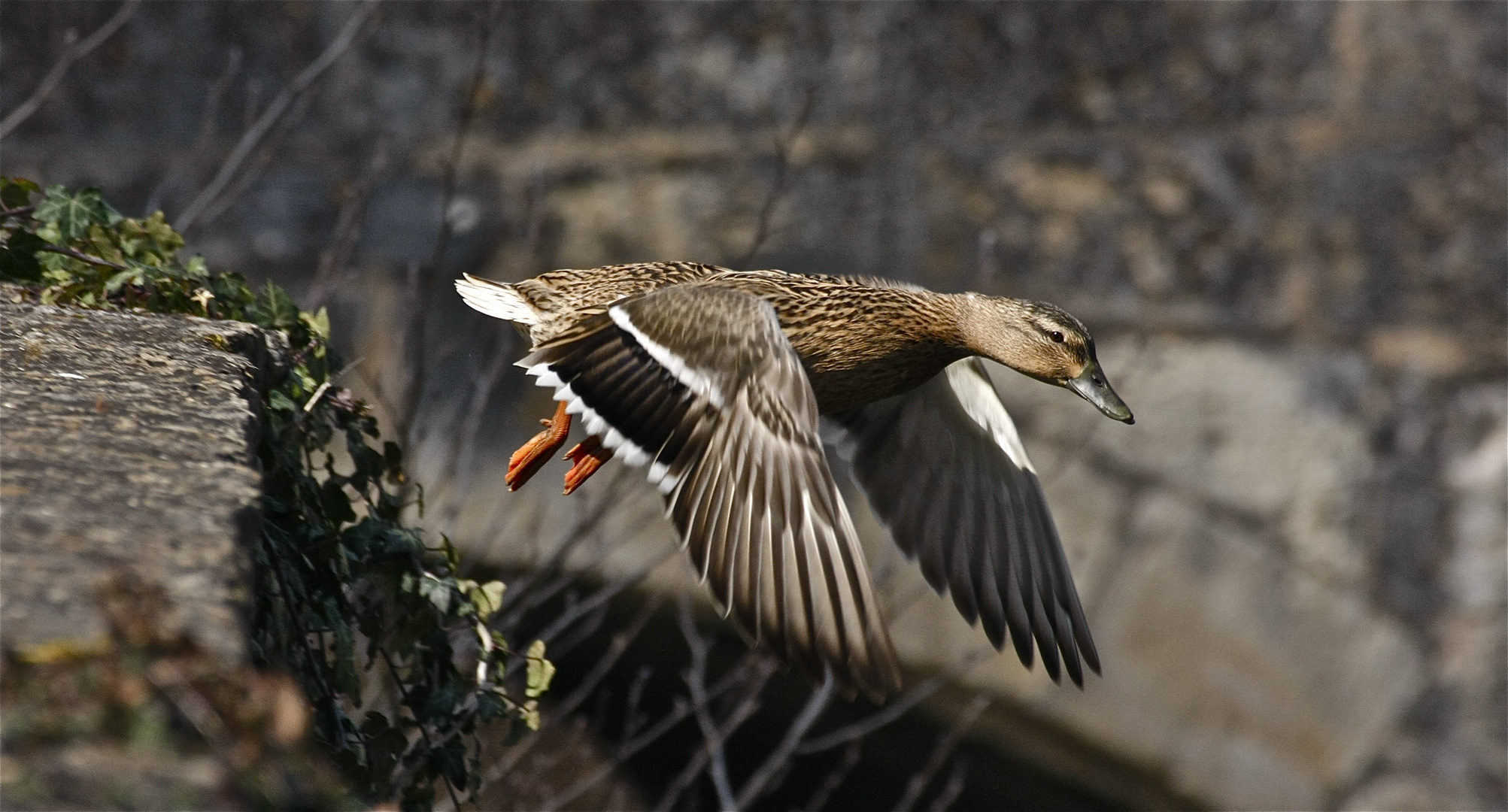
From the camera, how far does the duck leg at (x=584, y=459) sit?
347cm

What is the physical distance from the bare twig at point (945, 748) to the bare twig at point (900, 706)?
113 mm

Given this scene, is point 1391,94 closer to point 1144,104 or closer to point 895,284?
point 1144,104

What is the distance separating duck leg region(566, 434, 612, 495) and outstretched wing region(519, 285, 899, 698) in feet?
0.79

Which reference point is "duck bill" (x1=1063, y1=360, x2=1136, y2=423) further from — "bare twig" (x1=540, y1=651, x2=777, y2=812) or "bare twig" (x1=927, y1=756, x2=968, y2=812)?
"bare twig" (x1=927, y1=756, x2=968, y2=812)

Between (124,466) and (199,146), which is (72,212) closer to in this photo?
(124,466)

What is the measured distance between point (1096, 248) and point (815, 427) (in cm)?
233

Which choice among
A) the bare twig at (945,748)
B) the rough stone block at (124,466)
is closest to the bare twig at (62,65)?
the rough stone block at (124,466)

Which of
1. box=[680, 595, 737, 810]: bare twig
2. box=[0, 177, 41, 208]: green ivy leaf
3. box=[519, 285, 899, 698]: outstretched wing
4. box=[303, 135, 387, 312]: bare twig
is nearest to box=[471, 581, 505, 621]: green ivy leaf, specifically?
box=[519, 285, 899, 698]: outstretched wing

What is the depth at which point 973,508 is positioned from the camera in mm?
4199

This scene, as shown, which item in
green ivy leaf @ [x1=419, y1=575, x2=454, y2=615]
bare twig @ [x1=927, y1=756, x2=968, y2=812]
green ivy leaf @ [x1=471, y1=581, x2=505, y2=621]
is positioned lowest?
bare twig @ [x1=927, y1=756, x2=968, y2=812]

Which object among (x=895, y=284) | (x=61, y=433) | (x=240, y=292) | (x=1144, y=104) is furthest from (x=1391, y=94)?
(x=61, y=433)

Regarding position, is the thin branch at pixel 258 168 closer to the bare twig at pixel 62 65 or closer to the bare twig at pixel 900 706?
the bare twig at pixel 62 65

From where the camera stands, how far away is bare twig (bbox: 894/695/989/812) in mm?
4410

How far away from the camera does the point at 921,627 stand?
5.22m
